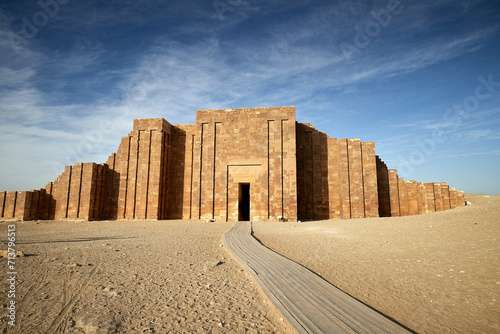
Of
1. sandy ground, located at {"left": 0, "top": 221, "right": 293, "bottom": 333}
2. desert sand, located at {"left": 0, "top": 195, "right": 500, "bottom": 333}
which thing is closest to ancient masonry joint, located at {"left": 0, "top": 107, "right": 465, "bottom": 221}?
desert sand, located at {"left": 0, "top": 195, "right": 500, "bottom": 333}

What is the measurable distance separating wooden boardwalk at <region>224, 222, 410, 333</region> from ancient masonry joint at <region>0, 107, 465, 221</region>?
1406 centimetres

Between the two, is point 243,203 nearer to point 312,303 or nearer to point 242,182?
point 242,182

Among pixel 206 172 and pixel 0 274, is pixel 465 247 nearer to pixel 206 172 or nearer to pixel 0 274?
pixel 0 274

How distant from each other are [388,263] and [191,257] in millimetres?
5180

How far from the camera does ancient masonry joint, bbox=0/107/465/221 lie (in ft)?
64.8

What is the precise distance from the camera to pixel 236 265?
6.01 metres

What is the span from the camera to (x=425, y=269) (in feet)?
17.7

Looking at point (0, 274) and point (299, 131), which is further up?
point (299, 131)

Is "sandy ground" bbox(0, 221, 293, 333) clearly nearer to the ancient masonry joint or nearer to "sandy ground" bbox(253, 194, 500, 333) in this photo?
"sandy ground" bbox(253, 194, 500, 333)

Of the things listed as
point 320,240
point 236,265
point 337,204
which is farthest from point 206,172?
point 236,265

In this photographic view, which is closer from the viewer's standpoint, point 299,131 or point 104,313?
point 104,313

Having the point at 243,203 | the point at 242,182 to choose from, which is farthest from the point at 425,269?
the point at 243,203

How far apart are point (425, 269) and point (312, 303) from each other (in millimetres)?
3407

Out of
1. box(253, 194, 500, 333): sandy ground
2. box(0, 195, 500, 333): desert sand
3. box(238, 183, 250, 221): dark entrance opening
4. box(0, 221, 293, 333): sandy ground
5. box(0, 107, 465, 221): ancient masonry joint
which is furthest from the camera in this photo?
box(238, 183, 250, 221): dark entrance opening
